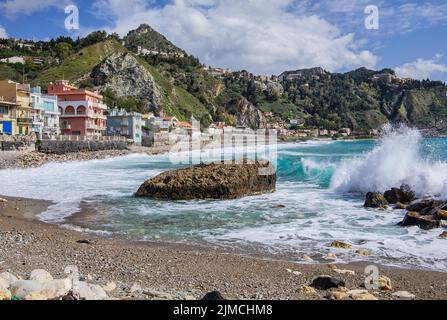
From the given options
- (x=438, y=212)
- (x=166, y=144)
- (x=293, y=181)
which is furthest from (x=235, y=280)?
(x=166, y=144)

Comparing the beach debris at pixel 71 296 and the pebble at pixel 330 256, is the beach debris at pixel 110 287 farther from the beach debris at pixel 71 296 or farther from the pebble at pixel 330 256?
the pebble at pixel 330 256

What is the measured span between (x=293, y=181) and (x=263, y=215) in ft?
38.8

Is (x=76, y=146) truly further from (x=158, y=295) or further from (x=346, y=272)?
(x=158, y=295)

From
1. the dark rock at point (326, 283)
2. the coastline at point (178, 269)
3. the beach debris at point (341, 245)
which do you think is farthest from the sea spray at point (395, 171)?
the dark rock at point (326, 283)

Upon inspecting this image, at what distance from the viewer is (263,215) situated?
15070mm

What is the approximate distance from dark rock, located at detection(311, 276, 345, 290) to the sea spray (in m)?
10.8

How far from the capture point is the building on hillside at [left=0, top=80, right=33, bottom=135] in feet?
174

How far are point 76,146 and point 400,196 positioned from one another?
139 ft

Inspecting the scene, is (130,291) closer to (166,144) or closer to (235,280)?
(235,280)

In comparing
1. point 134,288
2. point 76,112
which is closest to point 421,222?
point 134,288

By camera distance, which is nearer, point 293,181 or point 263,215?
point 263,215

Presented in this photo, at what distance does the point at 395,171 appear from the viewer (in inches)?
850
